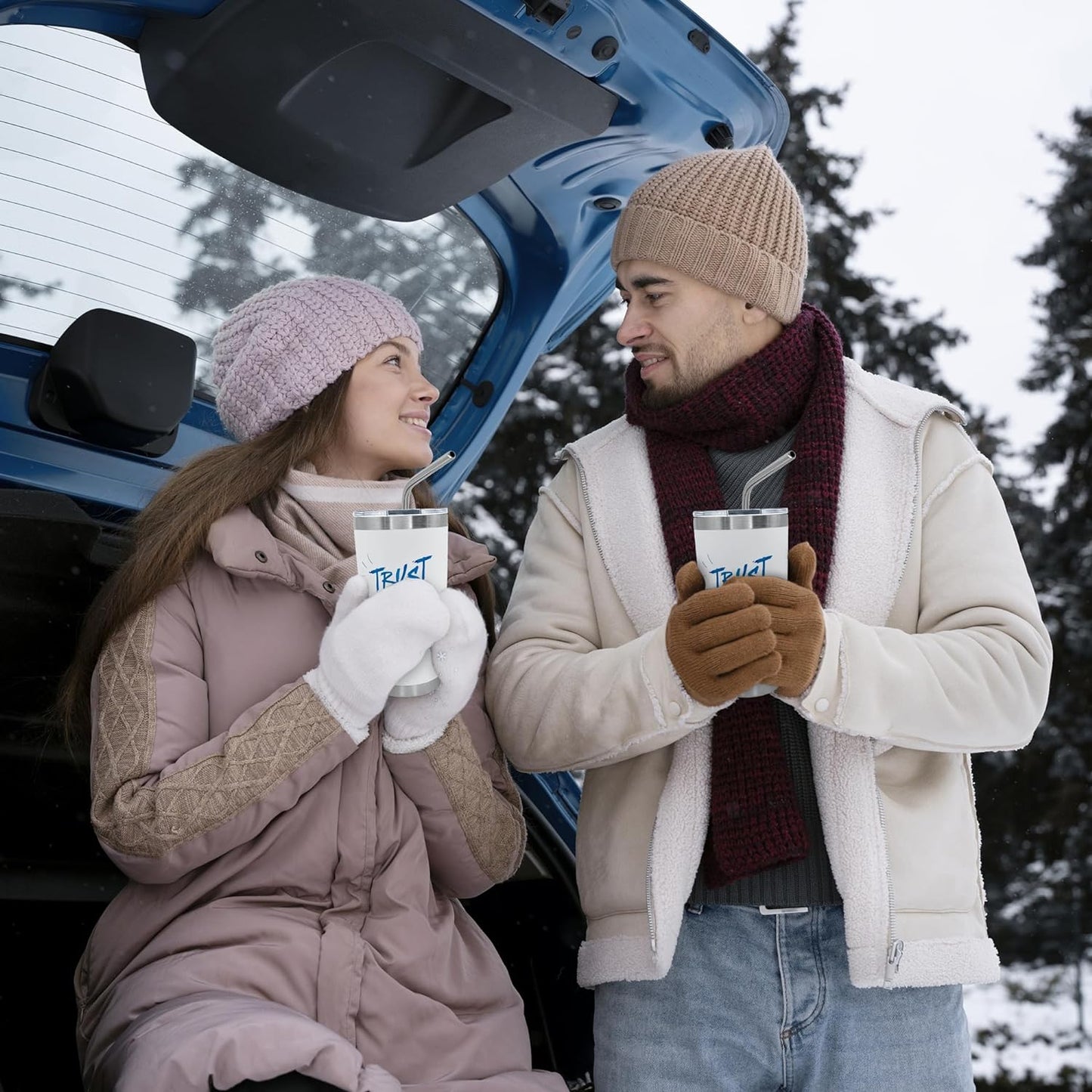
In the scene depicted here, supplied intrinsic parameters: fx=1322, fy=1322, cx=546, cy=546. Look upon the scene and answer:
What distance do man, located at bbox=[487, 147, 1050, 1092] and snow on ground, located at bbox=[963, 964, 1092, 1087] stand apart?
6452mm

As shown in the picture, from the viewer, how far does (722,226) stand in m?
2.33

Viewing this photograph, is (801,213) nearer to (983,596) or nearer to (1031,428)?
(983,596)

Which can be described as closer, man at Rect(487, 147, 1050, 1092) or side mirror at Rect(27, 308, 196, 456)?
man at Rect(487, 147, 1050, 1092)

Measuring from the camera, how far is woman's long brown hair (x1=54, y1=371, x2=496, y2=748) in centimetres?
201

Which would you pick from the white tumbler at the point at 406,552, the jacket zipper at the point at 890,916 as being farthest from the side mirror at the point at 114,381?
the jacket zipper at the point at 890,916

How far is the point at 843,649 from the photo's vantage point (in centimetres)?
189

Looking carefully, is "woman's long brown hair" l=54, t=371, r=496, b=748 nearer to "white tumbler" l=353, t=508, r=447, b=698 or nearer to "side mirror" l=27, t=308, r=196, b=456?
"side mirror" l=27, t=308, r=196, b=456

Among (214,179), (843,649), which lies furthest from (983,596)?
(214,179)

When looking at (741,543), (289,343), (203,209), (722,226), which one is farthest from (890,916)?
(203,209)

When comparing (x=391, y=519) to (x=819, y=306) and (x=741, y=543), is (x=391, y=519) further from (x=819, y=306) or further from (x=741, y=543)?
(x=819, y=306)

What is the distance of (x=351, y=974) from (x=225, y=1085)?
1.02 ft

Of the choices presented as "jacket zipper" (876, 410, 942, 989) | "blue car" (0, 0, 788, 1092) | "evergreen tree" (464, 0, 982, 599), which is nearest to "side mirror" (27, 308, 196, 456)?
"blue car" (0, 0, 788, 1092)

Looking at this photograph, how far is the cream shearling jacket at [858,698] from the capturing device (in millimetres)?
1944

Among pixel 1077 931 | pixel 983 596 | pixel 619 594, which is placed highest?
pixel 983 596
